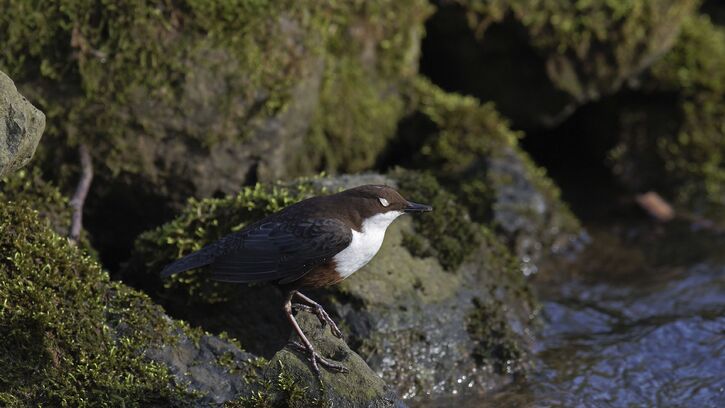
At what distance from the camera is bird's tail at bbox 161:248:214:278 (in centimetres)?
446

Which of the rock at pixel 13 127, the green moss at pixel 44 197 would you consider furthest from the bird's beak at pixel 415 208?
the green moss at pixel 44 197

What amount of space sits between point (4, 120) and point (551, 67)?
531 cm

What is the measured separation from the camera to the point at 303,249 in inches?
173

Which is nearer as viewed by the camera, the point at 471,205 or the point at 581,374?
the point at 581,374

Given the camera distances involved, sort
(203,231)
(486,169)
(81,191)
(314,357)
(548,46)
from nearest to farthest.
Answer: (314,357)
(203,231)
(81,191)
(486,169)
(548,46)

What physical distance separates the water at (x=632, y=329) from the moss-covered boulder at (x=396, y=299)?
0.20 metres

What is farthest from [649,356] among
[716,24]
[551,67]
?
[716,24]

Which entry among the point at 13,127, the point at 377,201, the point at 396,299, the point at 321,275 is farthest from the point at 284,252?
the point at 13,127

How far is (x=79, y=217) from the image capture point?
5.70m

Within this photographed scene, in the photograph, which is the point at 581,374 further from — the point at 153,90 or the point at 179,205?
the point at 153,90

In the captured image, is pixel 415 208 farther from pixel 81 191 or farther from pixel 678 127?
pixel 678 127

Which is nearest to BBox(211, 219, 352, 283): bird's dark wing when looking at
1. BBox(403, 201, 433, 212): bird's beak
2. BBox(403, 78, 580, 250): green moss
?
BBox(403, 201, 433, 212): bird's beak

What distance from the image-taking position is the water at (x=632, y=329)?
5.30m

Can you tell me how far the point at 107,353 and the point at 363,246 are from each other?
4.34ft
